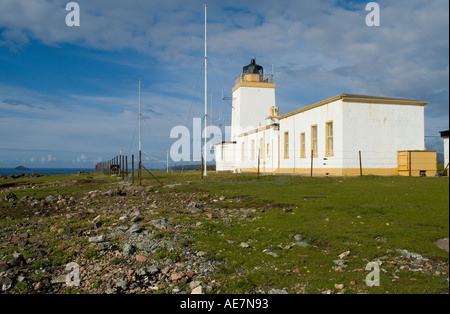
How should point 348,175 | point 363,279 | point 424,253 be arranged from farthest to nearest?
point 348,175 < point 424,253 < point 363,279

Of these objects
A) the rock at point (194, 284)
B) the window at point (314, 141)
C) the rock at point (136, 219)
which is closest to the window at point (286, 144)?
the window at point (314, 141)

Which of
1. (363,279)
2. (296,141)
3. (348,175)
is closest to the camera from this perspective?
(363,279)

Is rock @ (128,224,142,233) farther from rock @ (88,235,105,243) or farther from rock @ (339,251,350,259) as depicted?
rock @ (339,251,350,259)

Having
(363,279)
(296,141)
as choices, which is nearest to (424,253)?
(363,279)

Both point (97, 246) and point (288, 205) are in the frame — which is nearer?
point (97, 246)

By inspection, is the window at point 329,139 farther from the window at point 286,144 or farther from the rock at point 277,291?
the rock at point 277,291

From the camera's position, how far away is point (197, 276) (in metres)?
6.09

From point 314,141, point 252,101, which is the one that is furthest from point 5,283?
point 252,101

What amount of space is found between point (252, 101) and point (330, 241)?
34247mm

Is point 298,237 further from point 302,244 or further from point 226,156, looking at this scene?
point 226,156

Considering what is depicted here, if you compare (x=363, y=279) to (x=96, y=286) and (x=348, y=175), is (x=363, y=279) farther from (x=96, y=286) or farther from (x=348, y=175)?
(x=348, y=175)

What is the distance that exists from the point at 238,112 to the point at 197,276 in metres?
35.3

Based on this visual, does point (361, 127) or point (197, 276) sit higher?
point (361, 127)

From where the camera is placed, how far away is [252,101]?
40.5 metres
